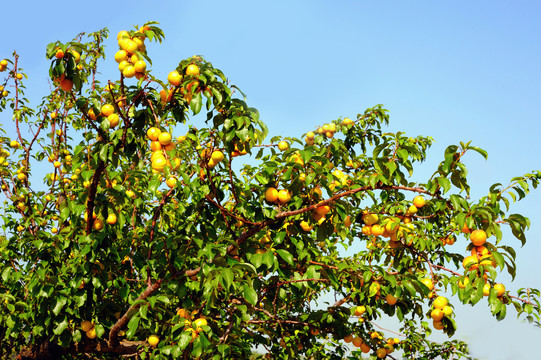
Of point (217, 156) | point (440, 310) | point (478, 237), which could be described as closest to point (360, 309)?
point (440, 310)

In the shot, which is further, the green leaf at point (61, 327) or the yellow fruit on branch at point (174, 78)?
the green leaf at point (61, 327)

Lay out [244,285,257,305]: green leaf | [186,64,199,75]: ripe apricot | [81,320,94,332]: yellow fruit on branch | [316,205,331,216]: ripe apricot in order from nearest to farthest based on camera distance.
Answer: [244,285,257,305]: green leaf → [186,64,199,75]: ripe apricot → [316,205,331,216]: ripe apricot → [81,320,94,332]: yellow fruit on branch

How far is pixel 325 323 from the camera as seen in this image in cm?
442

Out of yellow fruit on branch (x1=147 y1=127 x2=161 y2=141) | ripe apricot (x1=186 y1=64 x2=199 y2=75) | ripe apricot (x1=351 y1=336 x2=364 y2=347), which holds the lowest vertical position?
ripe apricot (x1=351 y1=336 x2=364 y2=347)

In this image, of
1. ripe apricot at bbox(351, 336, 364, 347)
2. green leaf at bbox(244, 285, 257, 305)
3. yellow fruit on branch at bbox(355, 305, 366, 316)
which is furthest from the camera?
ripe apricot at bbox(351, 336, 364, 347)

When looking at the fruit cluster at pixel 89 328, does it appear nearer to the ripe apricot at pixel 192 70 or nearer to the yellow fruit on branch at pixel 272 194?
the yellow fruit on branch at pixel 272 194

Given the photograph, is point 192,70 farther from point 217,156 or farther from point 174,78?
point 217,156

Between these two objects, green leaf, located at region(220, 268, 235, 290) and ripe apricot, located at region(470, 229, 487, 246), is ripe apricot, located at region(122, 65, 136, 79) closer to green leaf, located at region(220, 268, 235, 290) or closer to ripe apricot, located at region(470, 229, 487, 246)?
green leaf, located at region(220, 268, 235, 290)

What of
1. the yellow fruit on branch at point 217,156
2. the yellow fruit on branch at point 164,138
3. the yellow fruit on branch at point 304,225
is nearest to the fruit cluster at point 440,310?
the yellow fruit on branch at point 304,225

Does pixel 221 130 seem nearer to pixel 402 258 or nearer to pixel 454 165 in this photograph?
pixel 454 165

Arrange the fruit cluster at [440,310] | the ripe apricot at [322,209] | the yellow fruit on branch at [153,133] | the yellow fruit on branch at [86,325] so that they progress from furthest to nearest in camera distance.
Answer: the yellow fruit on branch at [86,325], the fruit cluster at [440,310], the ripe apricot at [322,209], the yellow fruit on branch at [153,133]

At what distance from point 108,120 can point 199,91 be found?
729 millimetres

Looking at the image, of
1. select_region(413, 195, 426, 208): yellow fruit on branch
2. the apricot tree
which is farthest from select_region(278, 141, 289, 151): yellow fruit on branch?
select_region(413, 195, 426, 208): yellow fruit on branch

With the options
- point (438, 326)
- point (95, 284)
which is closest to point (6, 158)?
point (95, 284)
